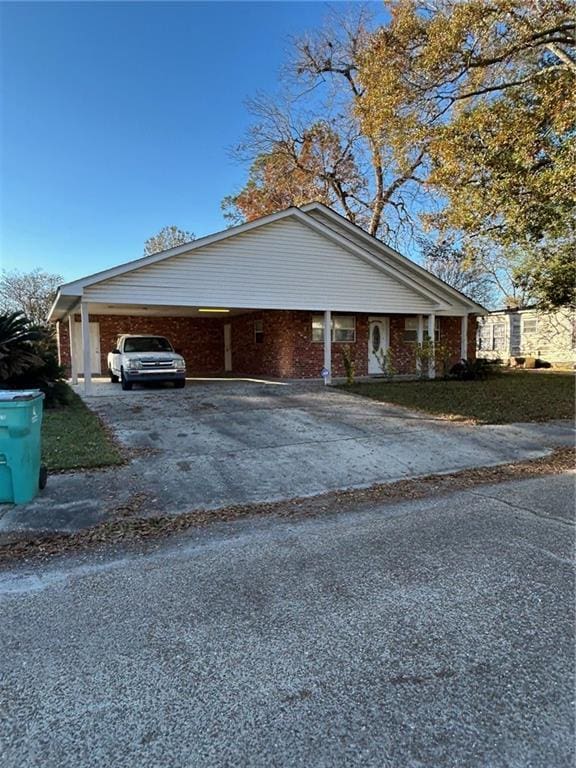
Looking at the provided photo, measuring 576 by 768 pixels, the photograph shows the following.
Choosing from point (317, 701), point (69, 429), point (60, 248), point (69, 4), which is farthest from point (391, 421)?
point (60, 248)

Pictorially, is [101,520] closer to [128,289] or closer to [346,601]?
[346,601]

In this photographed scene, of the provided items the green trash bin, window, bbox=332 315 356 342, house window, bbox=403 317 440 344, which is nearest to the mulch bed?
the green trash bin

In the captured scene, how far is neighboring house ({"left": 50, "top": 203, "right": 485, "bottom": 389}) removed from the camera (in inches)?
523

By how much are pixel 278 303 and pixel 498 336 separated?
65.8ft

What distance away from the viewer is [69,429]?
8.59 meters

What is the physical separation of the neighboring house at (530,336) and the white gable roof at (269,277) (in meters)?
11.1

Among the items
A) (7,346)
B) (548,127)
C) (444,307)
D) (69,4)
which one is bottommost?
(7,346)

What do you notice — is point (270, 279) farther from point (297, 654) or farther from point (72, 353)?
point (297, 654)

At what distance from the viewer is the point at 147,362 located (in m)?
14.0

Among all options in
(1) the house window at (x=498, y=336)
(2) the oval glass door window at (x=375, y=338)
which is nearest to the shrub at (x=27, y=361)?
(2) the oval glass door window at (x=375, y=338)

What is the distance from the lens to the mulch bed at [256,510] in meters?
4.21

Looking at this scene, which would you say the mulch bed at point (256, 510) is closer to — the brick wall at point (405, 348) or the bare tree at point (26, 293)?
the brick wall at point (405, 348)

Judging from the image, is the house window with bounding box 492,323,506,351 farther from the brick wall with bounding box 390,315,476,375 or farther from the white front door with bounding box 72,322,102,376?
the white front door with bounding box 72,322,102,376

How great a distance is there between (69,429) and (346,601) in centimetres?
700
